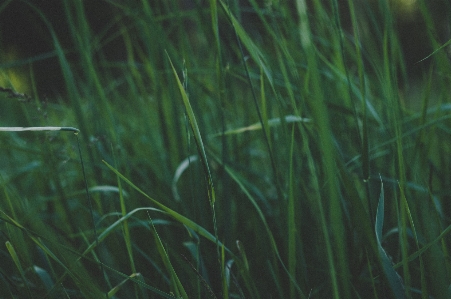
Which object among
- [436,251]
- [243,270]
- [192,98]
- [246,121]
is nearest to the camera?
[436,251]

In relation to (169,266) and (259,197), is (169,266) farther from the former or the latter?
(259,197)

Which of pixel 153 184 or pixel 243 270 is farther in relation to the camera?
pixel 153 184

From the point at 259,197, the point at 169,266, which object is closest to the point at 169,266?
the point at 169,266

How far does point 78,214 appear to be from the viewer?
2.68 feet

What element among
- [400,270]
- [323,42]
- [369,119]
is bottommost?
A: [400,270]

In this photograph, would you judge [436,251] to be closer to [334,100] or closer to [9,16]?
[334,100]

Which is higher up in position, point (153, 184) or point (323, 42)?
point (323, 42)

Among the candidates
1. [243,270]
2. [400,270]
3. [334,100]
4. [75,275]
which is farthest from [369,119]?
[75,275]

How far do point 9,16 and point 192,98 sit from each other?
88cm

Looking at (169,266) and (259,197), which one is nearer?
(169,266)

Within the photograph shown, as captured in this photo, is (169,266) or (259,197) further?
(259,197)

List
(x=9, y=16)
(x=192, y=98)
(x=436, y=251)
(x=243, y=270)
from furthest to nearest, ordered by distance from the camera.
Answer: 1. (x=9, y=16)
2. (x=192, y=98)
3. (x=243, y=270)
4. (x=436, y=251)

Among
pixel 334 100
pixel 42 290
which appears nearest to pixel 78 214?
pixel 42 290

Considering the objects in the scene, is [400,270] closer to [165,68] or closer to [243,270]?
[243,270]
